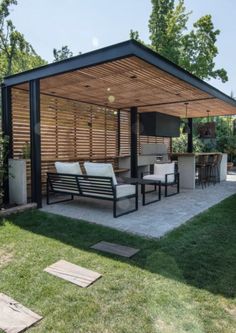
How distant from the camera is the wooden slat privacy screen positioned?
6.91m

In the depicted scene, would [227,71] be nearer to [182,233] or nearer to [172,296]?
[182,233]

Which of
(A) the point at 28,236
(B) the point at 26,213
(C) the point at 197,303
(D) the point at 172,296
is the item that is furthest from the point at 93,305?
(B) the point at 26,213

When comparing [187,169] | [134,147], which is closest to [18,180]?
[134,147]

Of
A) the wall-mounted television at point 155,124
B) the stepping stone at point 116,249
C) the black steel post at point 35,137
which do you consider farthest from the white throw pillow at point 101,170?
the wall-mounted television at point 155,124

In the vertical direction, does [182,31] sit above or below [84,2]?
above

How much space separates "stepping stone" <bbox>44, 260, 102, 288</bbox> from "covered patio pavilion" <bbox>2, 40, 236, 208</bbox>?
2.97 meters

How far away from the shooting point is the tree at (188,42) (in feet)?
55.4

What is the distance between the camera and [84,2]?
9.09 meters

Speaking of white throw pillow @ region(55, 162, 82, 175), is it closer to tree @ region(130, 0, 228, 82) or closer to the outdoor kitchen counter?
the outdoor kitchen counter

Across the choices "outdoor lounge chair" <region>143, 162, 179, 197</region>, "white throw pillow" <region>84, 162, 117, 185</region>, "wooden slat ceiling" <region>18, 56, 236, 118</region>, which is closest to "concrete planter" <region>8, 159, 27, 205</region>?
"white throw pillow" <region>84, 162, 117, 185</region>

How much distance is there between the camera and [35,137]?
226 inches

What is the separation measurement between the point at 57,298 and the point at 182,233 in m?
2.29

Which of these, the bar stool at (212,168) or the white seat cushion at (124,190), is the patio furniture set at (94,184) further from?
the bar stool at (212,168)

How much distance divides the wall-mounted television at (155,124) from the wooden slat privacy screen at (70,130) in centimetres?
68
